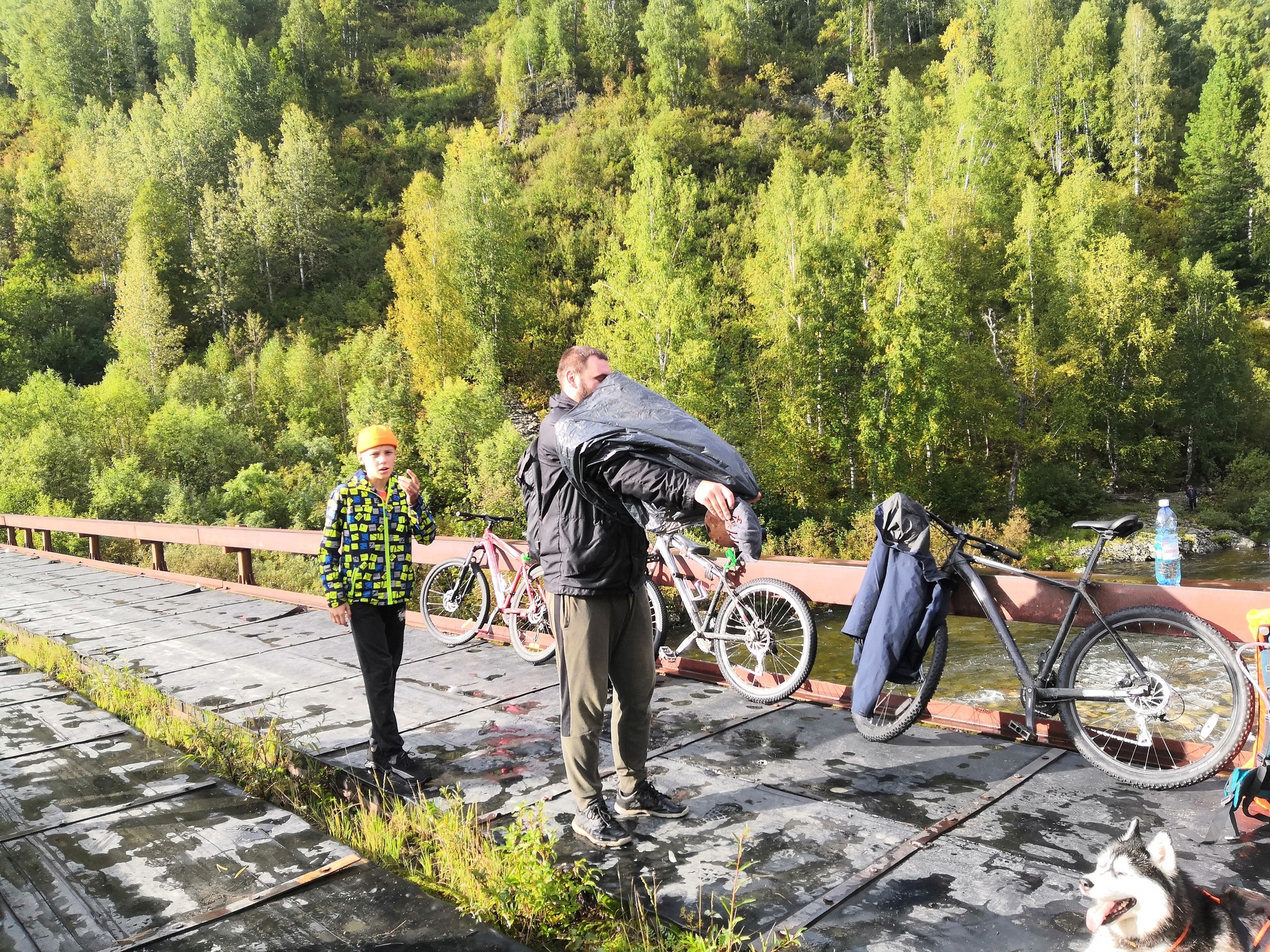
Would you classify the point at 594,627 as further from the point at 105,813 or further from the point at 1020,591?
the point at 105,813

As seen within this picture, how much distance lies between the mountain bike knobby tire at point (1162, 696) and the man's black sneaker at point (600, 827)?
199 cm

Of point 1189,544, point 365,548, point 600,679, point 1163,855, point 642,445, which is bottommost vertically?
point 1189,544

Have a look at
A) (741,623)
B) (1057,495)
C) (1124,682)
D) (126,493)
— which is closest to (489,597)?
(741,623)

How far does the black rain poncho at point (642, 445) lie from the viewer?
9.52 ft

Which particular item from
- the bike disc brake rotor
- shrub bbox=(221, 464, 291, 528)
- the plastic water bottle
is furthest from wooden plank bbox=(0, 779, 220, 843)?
shrub bbox=(221, 464, 291, 528)

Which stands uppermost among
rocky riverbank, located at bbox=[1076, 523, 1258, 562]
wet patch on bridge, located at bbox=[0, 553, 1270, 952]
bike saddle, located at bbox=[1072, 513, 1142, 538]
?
bike saddle, located at bbox=[1072, 513, 1142, 538]

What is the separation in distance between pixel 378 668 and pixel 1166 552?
3.89 metres

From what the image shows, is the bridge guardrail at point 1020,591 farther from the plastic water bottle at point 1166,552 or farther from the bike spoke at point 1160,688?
the bike spoke at point 1160,688

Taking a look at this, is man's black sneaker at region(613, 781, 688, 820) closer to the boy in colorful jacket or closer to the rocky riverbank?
the boy in colorful jacket

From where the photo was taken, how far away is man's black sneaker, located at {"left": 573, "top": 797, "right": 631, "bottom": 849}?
3.33 metres

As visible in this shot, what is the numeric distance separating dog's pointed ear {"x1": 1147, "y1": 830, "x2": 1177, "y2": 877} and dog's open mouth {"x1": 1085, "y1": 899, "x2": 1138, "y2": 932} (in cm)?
10

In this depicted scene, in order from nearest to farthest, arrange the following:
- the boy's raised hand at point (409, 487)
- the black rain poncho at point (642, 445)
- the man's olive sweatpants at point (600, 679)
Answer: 1. the black rain poncho at point (642, 445)
2. the man's olive sweatpants at point (600, 679)
3. the boy's raised hand at point (409, 487)

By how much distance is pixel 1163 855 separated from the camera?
2.07 metres

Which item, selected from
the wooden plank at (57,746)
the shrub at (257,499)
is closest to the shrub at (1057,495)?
the shrub at (257,499)
